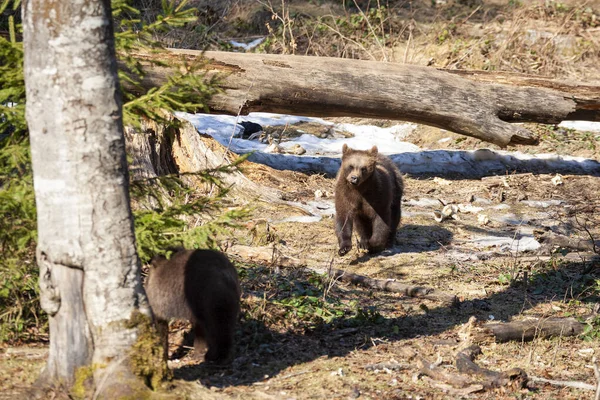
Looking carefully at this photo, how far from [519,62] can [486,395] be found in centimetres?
1233

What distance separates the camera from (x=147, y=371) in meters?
4.36

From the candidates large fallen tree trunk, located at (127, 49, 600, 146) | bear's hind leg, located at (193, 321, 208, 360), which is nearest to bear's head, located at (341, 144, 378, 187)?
large fallen tree trunk, located at (127, 49, 600, 146)

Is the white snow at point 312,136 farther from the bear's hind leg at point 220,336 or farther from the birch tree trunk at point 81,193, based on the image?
Result: the birch tree trunk at point 81,193

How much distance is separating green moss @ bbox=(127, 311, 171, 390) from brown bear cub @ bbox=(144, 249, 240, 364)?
886 mm

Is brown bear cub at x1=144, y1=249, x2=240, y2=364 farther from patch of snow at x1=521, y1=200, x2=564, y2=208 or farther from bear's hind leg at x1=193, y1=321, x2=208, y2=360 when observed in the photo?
patch of snow at x1=521, y1=200, x2=564, y2=208

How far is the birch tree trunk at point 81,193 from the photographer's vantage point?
4.04m

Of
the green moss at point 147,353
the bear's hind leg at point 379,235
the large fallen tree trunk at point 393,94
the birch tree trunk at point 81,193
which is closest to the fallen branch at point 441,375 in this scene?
the green moss at point 147,353

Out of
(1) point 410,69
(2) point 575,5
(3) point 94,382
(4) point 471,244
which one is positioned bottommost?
(4) point 471,244

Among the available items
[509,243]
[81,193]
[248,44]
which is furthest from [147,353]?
[248,44]

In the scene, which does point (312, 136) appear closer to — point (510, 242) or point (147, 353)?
point (510, 242)

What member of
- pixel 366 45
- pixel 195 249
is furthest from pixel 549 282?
pixel 366 45

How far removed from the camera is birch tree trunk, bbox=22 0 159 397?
4.04 meters

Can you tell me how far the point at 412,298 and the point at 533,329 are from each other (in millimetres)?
1436

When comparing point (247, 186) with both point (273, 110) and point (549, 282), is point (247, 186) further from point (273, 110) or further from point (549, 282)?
point (549, 282)
